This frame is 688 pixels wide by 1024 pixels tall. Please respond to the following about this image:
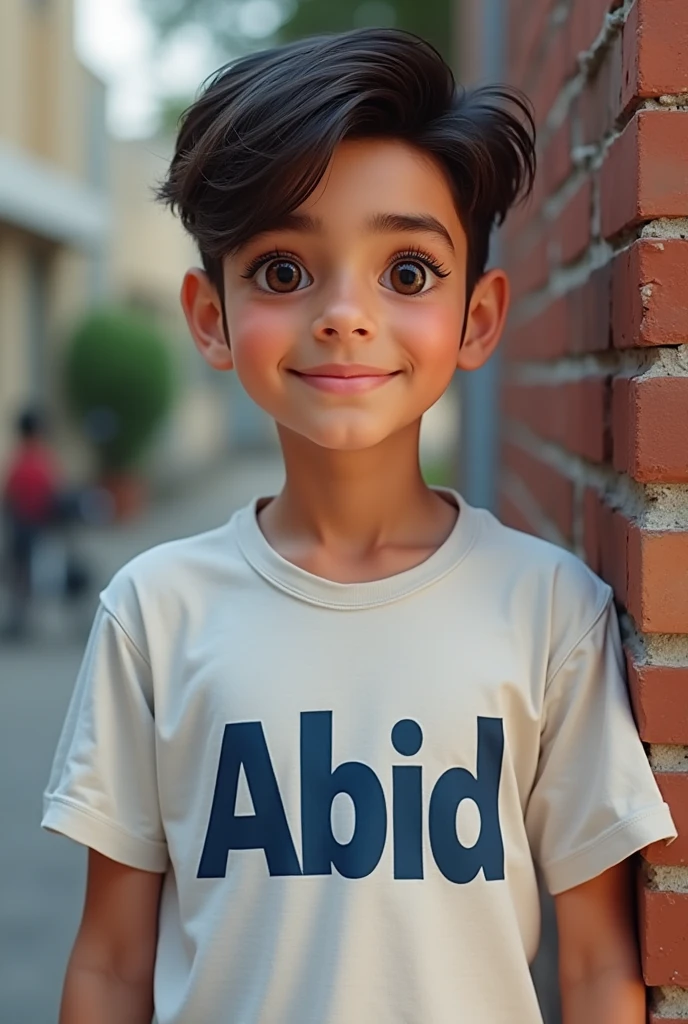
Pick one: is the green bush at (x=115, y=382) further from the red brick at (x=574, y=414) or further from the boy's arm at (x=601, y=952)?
the boy's arm at (x=601, y=952)

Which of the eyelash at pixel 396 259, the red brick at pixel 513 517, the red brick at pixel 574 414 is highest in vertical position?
the eyelash at pixel 396 259

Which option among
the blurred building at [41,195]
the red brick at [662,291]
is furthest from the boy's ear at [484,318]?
the blurred building at [41,195]

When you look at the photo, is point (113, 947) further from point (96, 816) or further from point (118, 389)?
point (118, 389)

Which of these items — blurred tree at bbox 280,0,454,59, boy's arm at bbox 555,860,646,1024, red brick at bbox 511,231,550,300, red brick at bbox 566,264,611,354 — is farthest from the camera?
blurred tree at bbox 280,0,454,59

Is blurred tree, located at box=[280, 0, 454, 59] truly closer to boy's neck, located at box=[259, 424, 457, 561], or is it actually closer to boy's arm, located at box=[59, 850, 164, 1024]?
boy's neck, located at box=[259, 424, 457, 561]

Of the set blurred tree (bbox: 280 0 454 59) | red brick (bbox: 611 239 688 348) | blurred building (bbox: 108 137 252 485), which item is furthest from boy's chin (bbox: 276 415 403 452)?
blurred building (bbox: 108 137 252 485)

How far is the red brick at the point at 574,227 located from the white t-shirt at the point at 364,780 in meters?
0.51

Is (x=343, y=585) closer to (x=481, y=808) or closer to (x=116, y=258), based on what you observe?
(x=481, y=808)

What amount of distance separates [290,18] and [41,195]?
216 inches

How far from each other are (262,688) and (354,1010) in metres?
0.36

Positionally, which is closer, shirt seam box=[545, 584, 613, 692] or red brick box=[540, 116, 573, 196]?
shirt seam box=[545, 584, 613, 692]

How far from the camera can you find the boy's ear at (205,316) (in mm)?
1729

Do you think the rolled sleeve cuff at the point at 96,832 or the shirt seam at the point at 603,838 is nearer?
the shirt seam at the point at 603,838

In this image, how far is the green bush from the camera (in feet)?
51.0
